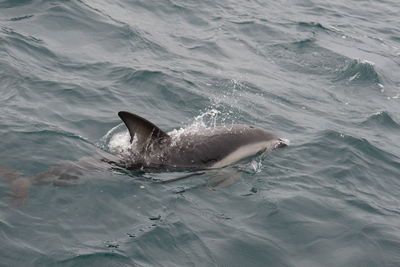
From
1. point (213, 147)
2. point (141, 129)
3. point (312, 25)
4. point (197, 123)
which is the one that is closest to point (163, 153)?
point (141, 129)

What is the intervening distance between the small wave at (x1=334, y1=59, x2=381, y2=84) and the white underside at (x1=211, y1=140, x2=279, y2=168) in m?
7.11

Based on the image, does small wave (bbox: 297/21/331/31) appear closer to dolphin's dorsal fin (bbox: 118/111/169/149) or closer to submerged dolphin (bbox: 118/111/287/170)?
submerged dolphin (bbox: 118/111/287/170)

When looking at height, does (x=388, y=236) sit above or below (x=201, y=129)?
below

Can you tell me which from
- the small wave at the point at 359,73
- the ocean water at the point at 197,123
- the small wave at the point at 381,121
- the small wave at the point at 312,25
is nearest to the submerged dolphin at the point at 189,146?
the ocean water at the point at 197,123

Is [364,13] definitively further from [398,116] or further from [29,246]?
[29,246]

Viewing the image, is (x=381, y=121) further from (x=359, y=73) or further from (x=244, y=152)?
(x=244, y=152)

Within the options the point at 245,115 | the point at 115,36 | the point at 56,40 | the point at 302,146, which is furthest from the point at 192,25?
the point at 302,146

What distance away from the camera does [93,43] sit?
16062 millimetres

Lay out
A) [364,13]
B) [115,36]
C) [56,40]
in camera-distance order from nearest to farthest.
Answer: [56,40]
[115,36]
[364,13]

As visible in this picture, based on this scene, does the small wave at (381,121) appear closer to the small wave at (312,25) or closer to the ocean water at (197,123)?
the ocean water at (197,123)

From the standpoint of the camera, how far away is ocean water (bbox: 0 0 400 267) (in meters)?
8.13

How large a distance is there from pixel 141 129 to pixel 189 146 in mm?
1056

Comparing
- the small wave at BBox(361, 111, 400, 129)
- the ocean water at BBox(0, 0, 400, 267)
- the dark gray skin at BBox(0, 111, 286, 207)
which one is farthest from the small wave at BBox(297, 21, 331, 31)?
the dark gray skin at BBox(0, 111, 286, 207)

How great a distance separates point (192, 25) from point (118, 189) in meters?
11.7
